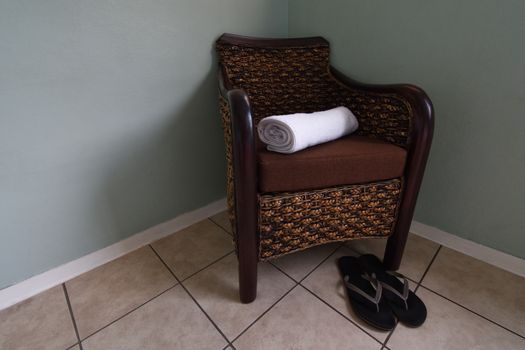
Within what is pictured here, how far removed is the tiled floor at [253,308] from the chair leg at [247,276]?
4 centimetres

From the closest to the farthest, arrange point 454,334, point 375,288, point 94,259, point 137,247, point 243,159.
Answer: point 243,159, point 454,334, point 375,288, point 94,259, point 137,247

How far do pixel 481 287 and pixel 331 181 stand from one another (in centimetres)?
69

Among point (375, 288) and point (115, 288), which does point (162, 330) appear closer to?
point (115, 288)

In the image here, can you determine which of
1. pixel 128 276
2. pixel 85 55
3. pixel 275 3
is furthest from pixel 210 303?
pixel 275 3

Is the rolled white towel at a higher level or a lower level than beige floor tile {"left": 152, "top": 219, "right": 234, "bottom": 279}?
higher

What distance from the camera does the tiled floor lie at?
698 mm

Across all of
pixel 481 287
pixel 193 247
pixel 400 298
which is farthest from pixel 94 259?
pixel 481 287

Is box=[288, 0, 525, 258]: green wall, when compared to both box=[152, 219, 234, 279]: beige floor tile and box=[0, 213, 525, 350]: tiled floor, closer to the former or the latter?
box=[0, 213, 525, 350]: tiled floor

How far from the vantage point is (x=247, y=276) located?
0.75 metres

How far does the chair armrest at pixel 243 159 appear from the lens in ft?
1.94

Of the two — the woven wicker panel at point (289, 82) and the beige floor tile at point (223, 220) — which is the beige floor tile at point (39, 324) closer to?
the beige floor tile at point (223, 220)

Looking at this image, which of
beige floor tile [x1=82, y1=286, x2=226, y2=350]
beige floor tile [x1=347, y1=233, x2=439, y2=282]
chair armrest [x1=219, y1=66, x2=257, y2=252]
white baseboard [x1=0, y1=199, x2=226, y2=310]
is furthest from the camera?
beige floor tile [x1=347, y1=233, x2=439, y2=282]

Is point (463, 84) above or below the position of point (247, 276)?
above

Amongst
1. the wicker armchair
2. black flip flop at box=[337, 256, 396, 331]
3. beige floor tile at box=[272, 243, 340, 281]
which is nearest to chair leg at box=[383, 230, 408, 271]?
the wicker armchair
